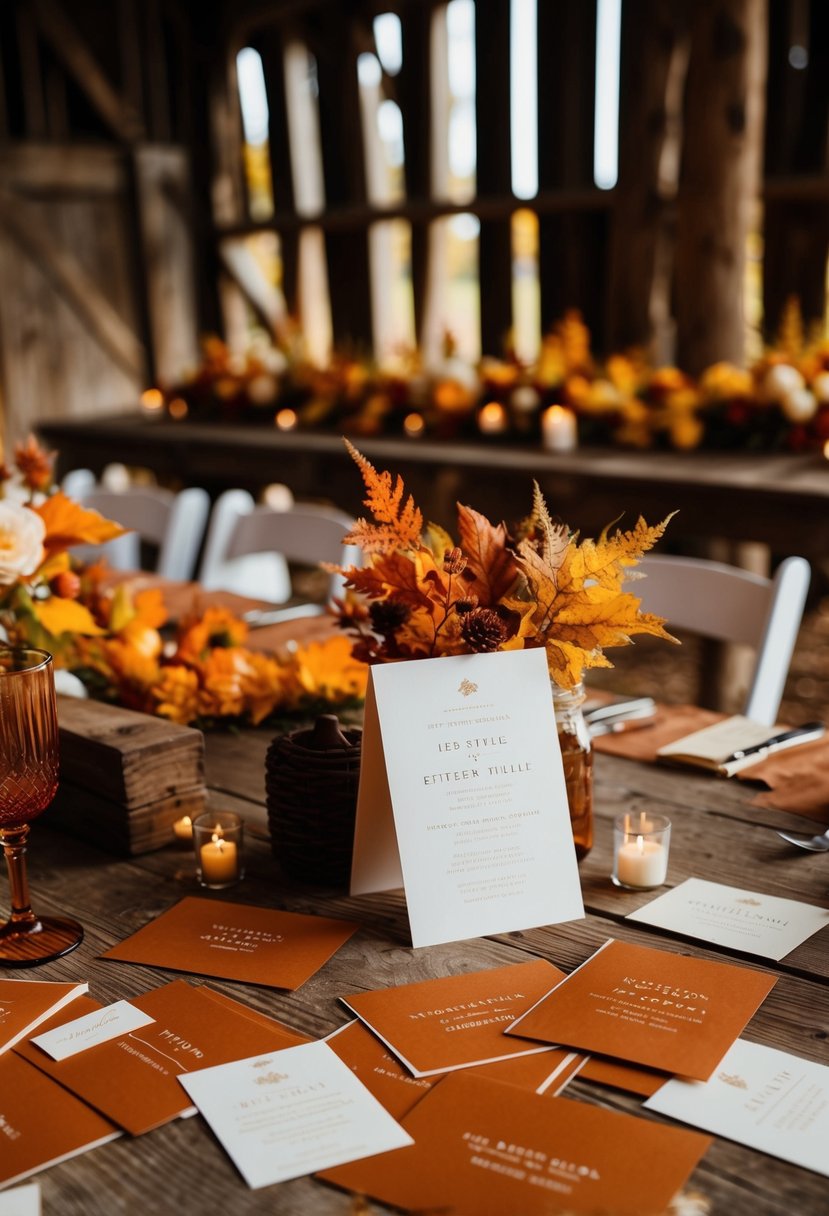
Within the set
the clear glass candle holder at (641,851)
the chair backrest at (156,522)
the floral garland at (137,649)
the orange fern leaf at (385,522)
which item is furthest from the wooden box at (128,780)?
the chair backrest at (156,522)

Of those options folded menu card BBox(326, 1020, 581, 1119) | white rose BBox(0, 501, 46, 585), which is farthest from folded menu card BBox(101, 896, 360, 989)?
white rose BBox(0, 501, 46, 585)

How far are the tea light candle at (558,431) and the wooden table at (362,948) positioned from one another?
2071 mm

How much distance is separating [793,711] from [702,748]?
8.24 feet

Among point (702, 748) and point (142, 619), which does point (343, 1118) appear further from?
point (142, 619)

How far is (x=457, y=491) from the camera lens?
3.40 m

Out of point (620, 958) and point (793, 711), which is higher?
point (620, 958)

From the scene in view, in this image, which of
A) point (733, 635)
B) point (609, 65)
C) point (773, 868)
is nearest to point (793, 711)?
point (733, 635)

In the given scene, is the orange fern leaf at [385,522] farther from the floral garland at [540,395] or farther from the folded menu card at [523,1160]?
the floral garland at [540,395]

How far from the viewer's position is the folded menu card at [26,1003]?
918 millimetres

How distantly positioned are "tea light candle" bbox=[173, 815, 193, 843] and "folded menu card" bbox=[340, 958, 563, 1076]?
36 cm

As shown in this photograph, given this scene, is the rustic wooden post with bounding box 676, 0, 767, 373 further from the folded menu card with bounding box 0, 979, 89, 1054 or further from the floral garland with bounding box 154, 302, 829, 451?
the folded menu card with bounding box 0, 979, 89, 1054

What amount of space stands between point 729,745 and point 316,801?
0.59m

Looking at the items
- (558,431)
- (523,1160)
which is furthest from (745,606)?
(558,431)

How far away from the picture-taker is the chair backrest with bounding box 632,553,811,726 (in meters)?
1.84
